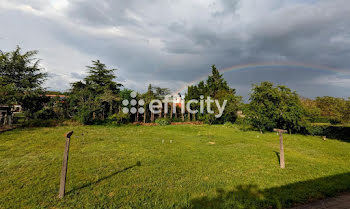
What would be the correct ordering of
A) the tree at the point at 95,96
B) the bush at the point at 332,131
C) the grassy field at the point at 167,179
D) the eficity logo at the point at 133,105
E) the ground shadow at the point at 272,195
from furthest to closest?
1. the eficity logo at the point at 133,105
2. the tree at the point at 95,96
3. the bush at the point at 332,131
4. the grassy field at the point at 167,179
5. the ground shadow at the point at 272,195

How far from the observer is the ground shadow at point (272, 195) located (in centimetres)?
388

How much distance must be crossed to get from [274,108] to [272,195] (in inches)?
522

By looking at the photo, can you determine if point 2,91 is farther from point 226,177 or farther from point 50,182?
point 226,177

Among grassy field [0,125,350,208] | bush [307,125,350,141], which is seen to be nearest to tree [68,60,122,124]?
grassy field [0,125,350,208]

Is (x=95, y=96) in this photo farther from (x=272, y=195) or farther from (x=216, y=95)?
(x=272, y=195)

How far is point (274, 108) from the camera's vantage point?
15078 mm

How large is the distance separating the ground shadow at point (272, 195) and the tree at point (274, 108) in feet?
35.2

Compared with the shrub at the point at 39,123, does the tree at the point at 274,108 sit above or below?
above

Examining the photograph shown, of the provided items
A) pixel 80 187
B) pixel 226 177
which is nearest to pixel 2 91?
pixel 80 187

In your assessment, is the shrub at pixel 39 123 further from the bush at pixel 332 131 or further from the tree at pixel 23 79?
the bush at pixel 332 131

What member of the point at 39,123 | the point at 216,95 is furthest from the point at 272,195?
the point at 216,95

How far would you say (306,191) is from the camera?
4465 mm

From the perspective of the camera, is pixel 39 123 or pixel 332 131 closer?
pixel 332 131

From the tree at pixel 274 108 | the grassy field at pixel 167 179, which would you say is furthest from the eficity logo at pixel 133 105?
the tree at pixel 274 108
